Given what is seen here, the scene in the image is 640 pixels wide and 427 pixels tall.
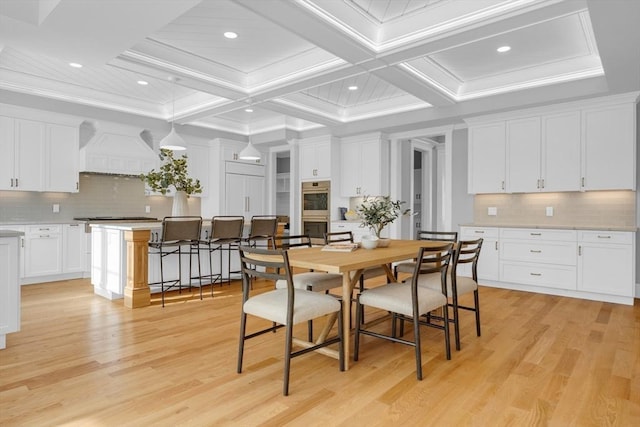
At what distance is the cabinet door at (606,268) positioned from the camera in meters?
4.43

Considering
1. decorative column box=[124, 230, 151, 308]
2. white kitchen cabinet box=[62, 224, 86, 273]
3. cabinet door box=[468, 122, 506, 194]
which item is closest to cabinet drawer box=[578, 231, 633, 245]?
cabinet door box=[468, 122, 506, 194]

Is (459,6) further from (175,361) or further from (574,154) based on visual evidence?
(175,361)

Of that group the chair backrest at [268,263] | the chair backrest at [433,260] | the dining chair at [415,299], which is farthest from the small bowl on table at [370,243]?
the chair backrest at [268,263]

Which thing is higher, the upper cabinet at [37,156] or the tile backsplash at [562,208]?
the upper cabinet at [37,156]

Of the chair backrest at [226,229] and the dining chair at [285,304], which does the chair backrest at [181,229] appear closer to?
the chair backrest at [226,229]

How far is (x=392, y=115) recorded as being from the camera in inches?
246

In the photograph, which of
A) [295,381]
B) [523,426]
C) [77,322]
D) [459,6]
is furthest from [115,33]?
[523,426]

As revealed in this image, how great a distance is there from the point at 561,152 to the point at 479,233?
1.44 meters

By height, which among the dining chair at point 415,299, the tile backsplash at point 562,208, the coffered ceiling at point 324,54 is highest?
the coffered ceiling at point 324,54

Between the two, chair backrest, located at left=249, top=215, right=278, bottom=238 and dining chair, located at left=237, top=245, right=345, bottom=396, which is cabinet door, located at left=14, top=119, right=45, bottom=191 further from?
dining chair, located at left=237, top=245, right=345, bottom=396

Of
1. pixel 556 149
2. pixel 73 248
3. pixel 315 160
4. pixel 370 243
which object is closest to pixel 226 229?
pixel 370 243

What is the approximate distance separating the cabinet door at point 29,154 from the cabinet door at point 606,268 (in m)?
7.25

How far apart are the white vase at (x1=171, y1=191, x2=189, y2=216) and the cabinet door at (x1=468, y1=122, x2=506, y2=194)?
157 inches

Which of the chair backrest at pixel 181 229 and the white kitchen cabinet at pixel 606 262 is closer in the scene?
the chair backrest at pixel 181 229
